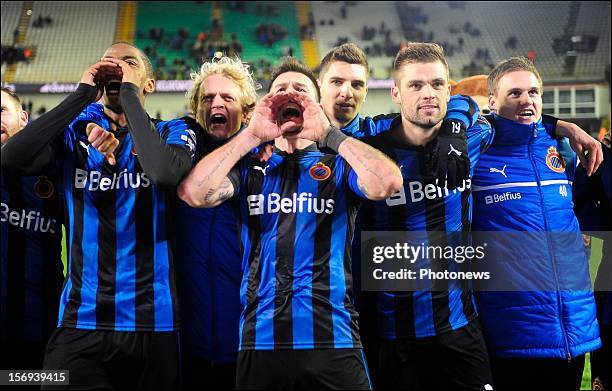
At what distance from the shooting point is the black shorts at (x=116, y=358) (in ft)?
8.37

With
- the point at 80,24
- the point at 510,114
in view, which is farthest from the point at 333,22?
the point at 510,114

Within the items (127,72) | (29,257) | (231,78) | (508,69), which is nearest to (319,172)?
(231,78)

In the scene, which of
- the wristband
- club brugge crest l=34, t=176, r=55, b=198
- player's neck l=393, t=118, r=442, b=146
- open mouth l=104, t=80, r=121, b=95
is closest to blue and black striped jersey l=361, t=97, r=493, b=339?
player's neck l=393, t=118, r=442, b=146

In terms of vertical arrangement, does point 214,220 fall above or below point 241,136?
below

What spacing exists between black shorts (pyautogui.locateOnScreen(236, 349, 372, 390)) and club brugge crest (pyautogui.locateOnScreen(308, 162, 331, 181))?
73 cm

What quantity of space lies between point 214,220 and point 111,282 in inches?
22.7

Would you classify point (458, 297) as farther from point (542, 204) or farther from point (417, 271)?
point (542, 204)

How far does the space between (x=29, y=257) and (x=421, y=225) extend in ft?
6.67

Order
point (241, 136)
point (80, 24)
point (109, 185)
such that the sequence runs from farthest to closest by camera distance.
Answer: point (80, 24) → point (109, 185) → point (241, 136)

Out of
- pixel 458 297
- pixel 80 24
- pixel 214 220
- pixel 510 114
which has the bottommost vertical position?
pixel 458 297

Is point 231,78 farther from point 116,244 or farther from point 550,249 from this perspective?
point 550,249

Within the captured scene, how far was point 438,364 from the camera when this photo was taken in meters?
2.83

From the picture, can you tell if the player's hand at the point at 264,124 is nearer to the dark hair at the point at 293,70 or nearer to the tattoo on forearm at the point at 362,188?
the dark hair at the point at 293,70

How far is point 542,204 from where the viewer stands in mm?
3201
